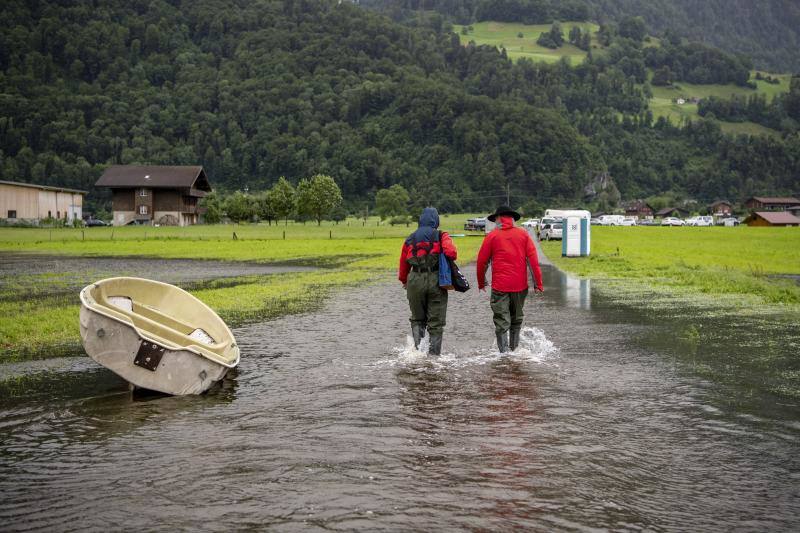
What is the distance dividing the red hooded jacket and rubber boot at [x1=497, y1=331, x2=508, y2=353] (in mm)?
698

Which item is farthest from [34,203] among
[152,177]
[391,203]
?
[391,203]

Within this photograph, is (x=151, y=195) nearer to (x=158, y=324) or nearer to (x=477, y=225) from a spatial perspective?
(x=477, y=225)

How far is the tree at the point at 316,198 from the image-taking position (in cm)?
11525

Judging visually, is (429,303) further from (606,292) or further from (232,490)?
(606,292)

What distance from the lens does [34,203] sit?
102188mm

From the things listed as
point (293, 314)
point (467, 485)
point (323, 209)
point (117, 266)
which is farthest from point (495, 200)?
point (467, 485)

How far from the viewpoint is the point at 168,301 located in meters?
11.4

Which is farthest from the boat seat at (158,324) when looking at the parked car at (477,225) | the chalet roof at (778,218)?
the chalet roof at (778,218)

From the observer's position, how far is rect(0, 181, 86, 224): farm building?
315ft

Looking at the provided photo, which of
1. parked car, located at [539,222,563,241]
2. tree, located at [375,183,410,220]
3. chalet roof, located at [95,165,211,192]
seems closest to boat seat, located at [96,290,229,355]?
parked car, located at [539,222,563,241]

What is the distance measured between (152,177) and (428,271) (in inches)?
4565

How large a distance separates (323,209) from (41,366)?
10757 centimetres

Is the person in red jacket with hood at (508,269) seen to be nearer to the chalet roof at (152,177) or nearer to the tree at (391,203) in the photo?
the chalet roof at (152,177)

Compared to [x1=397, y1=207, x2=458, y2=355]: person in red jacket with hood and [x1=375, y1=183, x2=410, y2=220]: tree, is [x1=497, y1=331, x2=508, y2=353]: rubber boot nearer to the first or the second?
[x1=397, y1=207, x2=458, y2=355]: person in red jacket with hood
